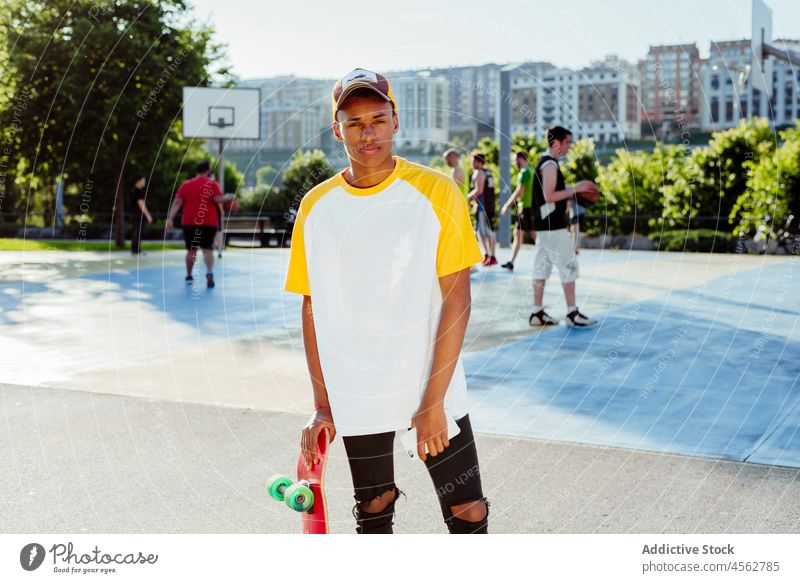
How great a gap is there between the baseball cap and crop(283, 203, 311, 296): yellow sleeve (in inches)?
14.3

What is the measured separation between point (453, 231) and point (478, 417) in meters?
3.82

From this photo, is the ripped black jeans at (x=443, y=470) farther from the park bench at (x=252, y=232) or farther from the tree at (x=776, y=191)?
the park bench at (x=252, y=232)

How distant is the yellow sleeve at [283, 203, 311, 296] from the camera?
3.17 meters

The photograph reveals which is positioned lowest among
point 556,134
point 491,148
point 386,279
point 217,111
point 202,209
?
point 202,209

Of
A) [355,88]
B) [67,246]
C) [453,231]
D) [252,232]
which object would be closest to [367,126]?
[355,88]

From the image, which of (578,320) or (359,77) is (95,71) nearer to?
(578,320)

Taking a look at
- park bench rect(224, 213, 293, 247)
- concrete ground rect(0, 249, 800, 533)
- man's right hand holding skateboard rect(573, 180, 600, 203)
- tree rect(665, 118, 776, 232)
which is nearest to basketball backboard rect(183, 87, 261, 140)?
park bench rect(224, 213, 293, 247)

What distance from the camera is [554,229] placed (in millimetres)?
10344

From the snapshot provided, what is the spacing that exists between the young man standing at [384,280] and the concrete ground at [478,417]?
5.73 feet

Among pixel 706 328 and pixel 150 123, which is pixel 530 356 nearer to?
pixel 706 328

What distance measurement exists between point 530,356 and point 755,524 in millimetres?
4389

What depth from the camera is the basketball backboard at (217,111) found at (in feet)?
76.3

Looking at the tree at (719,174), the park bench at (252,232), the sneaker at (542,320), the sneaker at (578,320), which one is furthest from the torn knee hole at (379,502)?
the park bench at (252,232)
